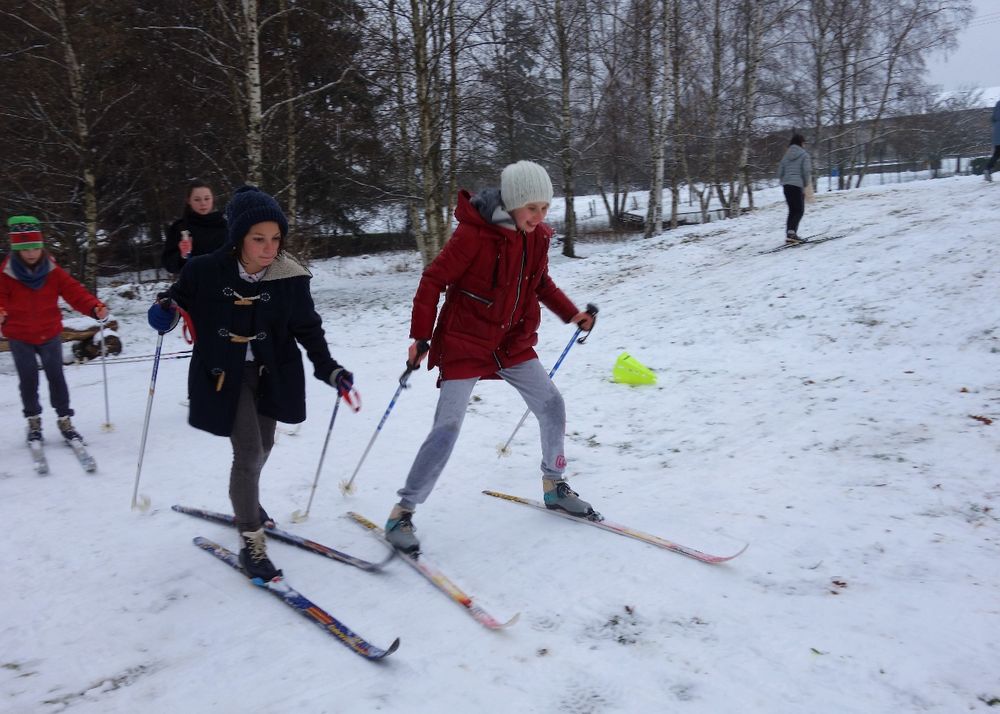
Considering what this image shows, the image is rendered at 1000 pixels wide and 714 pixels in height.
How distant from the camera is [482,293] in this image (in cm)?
347

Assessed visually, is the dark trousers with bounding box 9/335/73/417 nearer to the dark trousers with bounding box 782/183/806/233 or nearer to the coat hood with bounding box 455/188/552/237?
the coat hood with bounding box 455/188/552/237

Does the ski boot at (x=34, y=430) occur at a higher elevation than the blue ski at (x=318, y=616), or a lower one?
higher

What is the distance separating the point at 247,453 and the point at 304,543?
0.73 metres

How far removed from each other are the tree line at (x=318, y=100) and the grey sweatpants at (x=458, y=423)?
10052 millimetres

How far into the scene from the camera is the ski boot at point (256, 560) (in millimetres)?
3193

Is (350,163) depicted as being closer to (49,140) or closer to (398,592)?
(49,140)

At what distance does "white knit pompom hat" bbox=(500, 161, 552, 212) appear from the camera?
3.29 m

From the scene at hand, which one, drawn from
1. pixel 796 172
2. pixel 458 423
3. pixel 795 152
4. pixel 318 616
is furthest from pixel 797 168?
pixel 318 616

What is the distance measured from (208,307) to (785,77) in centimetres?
3019

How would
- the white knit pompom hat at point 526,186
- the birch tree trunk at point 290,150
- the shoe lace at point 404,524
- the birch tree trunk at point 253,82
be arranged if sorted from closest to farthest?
1. the white knit pompom hat at point 526,186
2. the shoe lace at point 404,524
3. the birch tree trunk at point 253,82
4. the birch tree trunk at point 290,150

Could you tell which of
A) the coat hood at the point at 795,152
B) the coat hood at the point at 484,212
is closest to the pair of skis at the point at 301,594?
the coat hood at the point at 484,212

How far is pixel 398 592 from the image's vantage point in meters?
3.13

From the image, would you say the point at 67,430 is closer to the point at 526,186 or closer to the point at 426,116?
the point at 526,186

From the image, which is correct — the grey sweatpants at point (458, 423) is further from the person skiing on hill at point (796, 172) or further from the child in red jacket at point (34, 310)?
the person skiing on hill at point (796, 172)
